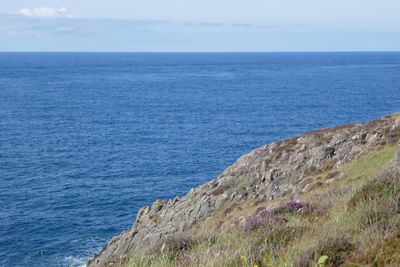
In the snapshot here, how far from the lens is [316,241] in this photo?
8188 millimetres

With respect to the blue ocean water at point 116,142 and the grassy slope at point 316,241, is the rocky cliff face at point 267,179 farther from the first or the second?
the grassy slope at point 316,241

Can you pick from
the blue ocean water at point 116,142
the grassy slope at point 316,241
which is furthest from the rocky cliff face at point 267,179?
the grassy slope at point 316,241

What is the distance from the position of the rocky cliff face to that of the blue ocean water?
7.34 meters

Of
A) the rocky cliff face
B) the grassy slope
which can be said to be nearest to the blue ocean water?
the grassy slope

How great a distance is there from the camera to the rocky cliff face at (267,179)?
33.0 metres

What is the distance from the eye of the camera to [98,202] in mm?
54750

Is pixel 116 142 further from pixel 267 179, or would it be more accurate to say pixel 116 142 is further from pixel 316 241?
pixel 316 241

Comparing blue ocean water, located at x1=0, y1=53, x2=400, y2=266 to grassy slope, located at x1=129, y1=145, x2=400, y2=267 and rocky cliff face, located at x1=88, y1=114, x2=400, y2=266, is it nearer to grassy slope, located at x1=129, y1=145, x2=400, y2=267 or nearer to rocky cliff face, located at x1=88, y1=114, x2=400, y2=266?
grassy slope, located at x1=129, y1=145, x2=400, y2=267

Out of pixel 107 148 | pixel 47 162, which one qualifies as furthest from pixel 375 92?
pixel 47 162

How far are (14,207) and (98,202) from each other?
329 inches

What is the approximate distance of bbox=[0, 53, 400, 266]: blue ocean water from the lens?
48406mm

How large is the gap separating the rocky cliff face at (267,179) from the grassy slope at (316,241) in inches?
730

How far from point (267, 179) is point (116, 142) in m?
50.4

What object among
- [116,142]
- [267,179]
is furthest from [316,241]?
[116,142]
